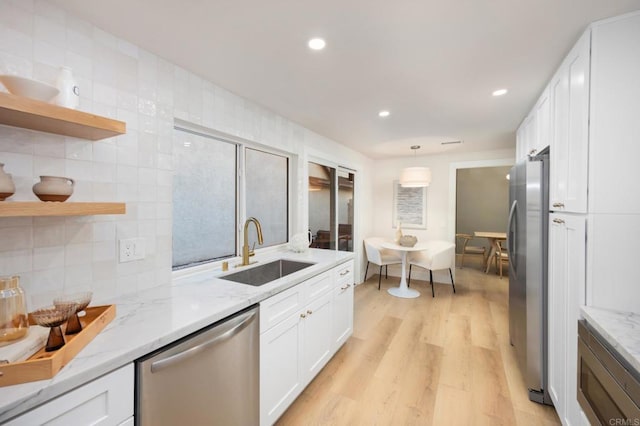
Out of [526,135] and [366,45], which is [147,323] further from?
[526,135]

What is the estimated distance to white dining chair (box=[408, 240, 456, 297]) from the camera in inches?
159

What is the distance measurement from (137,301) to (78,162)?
76cm

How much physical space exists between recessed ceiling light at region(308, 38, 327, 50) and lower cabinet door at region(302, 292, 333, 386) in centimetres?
171

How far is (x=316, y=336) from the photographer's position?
2.07m

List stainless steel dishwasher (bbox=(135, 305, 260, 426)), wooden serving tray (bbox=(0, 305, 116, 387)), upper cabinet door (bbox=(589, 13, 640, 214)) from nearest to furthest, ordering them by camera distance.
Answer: wooden serving tray (bbox=(0, 305, 116, 387)) → stainless steel dishwasher (bbox=(135, 305, 260, 426)) → upper cabinet door (bbox=(589, 13, 640, 214))

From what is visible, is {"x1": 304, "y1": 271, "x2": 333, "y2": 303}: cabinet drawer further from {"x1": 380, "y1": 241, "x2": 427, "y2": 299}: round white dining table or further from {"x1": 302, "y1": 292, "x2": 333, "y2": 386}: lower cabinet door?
{"x1": 380, "y1": 241, "x2": 427, "y2": 299}: round white dining table

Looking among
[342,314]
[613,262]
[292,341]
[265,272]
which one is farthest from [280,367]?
[613,262]

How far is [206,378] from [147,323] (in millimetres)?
370

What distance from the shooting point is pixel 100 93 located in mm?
1387

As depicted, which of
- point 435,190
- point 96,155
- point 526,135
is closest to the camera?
point 96,155

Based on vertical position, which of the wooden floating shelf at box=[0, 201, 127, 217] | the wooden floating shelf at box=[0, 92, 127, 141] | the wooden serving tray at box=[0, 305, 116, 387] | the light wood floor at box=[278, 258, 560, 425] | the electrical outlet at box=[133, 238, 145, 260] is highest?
the wooden floating shelf at box=[0, 92, 127, 141]

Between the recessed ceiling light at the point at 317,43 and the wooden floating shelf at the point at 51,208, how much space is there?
1.33m

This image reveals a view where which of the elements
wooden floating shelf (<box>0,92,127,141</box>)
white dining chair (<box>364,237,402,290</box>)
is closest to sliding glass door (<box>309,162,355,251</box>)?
white dining chair (<box>364,237,402,290</box>)

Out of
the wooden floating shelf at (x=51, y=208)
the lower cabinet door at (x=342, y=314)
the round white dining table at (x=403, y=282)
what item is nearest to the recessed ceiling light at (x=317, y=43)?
the wooden floating shelf at (x=51, y=208)
